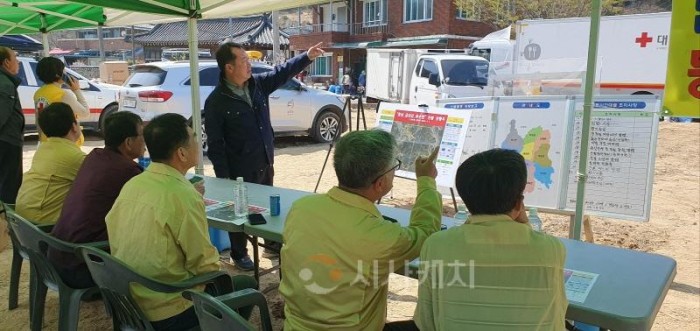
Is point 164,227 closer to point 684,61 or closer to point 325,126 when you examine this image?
point 684,61

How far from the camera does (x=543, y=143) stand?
4.00m

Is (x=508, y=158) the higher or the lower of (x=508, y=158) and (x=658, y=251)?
the higher

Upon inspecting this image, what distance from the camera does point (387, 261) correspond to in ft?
5.48

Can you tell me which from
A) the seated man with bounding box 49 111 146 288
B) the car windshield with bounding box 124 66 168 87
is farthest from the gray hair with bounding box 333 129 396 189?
the car windshield with bounding box 124 66 168 87

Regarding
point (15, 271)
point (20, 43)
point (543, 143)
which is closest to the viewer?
point (15, 271)

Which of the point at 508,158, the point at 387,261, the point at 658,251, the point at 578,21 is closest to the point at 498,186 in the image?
the point at 508,158

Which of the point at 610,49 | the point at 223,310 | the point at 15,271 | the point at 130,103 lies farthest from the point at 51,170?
the point at 610,49

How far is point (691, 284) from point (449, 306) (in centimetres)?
340

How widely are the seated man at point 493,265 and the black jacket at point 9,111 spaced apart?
13.6ft

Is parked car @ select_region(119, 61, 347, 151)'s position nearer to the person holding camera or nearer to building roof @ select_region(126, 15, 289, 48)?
the person holding camera

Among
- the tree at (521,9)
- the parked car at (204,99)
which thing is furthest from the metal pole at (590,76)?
the tree at (521,9)

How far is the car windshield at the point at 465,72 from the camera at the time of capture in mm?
12945

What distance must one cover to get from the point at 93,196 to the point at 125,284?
621mm

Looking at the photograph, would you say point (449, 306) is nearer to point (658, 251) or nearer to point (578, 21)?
point (658, 251)
